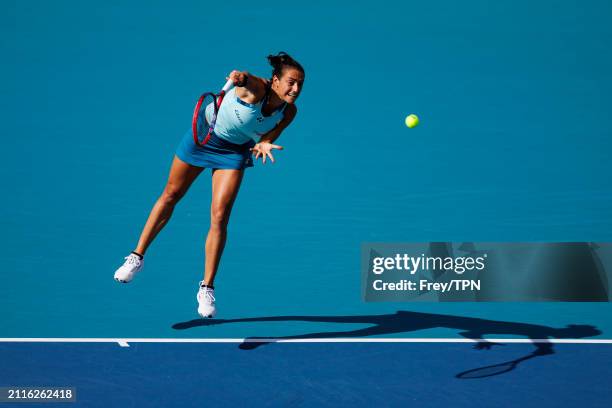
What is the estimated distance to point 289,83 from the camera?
6.19 metres

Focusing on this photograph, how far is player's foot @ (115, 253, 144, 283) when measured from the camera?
22.0ft

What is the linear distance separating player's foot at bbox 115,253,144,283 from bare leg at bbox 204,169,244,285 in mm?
517

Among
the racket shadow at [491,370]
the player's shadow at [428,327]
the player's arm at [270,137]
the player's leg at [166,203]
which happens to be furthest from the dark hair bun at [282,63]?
the racket shadow at [491,370]

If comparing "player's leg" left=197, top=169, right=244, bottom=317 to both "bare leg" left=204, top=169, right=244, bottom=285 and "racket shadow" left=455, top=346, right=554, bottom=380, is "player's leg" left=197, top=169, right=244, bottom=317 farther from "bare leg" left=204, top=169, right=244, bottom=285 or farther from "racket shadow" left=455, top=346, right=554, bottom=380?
"racket shadow" left=455, top=346, right=554, bottom=380

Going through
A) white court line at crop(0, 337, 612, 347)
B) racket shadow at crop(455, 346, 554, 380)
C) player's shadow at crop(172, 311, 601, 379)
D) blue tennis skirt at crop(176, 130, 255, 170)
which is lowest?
racket shadow at crop(455, 346, 554, 380)

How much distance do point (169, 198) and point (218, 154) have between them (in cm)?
54

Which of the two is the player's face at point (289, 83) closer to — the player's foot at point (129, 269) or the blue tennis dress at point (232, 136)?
the blue tennis dress at point (232, 136)

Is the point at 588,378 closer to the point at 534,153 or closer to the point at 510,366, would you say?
the point at 510,366

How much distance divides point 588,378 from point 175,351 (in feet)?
9.80

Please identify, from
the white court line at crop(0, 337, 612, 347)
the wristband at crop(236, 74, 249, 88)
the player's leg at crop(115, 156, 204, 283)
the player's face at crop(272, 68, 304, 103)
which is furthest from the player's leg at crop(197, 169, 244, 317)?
the wristband at crop(236, 74, 249, 88)

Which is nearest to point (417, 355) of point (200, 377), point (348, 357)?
point (348, 357)

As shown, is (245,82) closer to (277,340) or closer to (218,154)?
(218,154)

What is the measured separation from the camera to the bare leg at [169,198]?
6.82 metres

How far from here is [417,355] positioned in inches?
272
